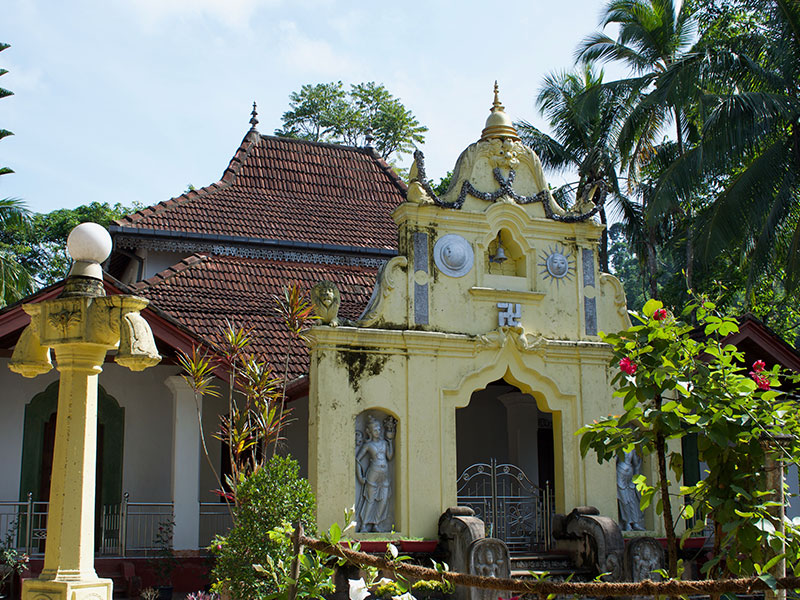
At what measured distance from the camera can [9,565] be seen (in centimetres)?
1143

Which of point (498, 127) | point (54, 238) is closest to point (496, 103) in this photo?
point (498, 127)

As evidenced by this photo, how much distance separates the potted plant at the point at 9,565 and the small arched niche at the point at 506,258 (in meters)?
7.34

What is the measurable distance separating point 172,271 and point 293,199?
13.5ft

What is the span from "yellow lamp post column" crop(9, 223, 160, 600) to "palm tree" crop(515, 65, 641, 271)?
1984cm

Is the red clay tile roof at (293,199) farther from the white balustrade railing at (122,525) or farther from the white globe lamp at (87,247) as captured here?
the white globe lamp at (87,247)

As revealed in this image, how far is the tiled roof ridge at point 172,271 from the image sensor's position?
15445 millimetres

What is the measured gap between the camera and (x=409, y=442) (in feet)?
40.4

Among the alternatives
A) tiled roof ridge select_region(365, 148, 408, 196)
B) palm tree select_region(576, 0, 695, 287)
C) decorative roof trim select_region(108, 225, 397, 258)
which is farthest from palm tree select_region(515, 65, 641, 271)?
decorative roof trim select_region(108, 225, 397, 258)

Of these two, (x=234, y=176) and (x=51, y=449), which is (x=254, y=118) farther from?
(x=51, y=449)

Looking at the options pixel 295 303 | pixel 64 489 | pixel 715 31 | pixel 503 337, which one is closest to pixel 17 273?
pixel 295 303

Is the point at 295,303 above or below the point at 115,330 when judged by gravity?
above

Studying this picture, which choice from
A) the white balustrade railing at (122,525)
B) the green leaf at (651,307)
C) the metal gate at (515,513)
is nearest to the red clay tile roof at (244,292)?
the white balustrade railing at (122,525)

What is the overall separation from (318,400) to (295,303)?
1.28m

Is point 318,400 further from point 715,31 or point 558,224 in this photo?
point 715,31
